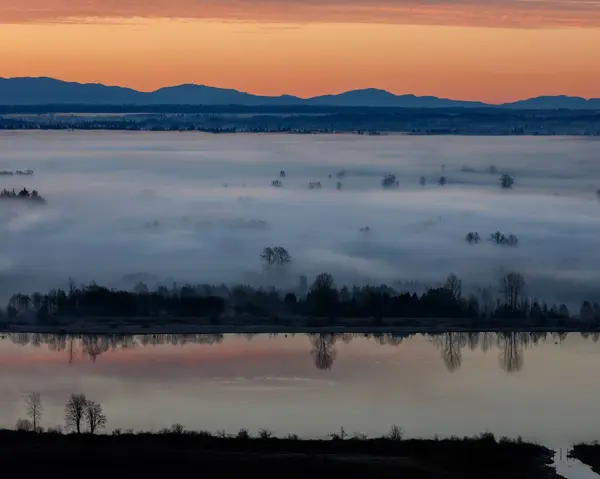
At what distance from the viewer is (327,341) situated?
743 inches

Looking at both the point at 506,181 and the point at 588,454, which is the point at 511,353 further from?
the point at 506,181

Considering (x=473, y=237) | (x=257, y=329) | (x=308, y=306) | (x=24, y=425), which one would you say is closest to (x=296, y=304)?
(x=308, y=306)

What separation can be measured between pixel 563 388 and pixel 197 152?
45192 mm

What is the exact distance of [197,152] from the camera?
59.3 metres

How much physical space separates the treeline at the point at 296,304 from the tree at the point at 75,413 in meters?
6.71

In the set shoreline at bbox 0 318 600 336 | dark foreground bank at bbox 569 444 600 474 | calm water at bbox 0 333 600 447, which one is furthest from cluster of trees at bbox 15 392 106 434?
shoreline at bbox 0 318 600 336

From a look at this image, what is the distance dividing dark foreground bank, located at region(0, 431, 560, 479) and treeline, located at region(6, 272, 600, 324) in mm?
8104

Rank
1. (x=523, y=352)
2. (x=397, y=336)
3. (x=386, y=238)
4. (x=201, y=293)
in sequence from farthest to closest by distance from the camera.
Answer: (x=386, y=238), (x=201, y=293), (x=397, y=336), (x=523, y=352)

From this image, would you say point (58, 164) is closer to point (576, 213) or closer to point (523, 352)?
point (576, 213)

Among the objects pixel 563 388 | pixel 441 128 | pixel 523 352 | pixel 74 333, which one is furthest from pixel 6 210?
pixel 441 128

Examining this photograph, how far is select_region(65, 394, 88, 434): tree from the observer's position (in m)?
13.1

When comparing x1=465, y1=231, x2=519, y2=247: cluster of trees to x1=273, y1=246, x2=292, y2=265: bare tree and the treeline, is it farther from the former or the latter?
the treeline

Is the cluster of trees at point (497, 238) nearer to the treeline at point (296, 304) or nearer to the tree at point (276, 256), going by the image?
the tree at point (276, 256)

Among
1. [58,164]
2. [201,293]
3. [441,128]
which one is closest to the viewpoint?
[201,293]
